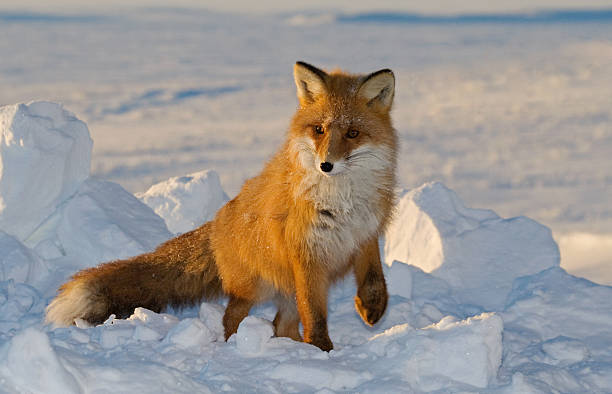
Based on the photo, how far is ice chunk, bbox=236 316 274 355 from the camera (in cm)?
459

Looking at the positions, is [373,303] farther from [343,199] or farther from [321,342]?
[343,199]

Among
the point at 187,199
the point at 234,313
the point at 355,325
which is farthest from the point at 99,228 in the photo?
the point at 355,325

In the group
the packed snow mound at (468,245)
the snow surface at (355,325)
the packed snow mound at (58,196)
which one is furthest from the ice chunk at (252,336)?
the packed snow mound at (468,245)

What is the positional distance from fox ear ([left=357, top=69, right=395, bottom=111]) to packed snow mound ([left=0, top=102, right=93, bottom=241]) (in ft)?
17.9

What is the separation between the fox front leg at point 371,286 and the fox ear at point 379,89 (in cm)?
113

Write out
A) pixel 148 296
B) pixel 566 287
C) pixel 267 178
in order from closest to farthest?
1. pixel 267 178
2. pixel 148 296
3. pixel 566 287

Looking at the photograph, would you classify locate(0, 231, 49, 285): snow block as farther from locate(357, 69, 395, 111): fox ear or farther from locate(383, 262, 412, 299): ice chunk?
locate(357, 69, 395, 111): fox ear

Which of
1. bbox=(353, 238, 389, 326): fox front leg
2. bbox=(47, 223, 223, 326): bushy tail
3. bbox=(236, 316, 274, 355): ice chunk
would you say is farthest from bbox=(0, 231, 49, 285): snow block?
bbox=(353, 238, 389, 326): fox front leg

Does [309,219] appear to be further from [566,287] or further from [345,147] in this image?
[566,287]

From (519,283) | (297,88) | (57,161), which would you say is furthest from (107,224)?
(519,283)

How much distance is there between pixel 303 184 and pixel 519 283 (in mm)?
3609

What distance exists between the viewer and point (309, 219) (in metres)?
4.86

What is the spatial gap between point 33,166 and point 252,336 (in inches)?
211

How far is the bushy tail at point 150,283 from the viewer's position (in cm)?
566
